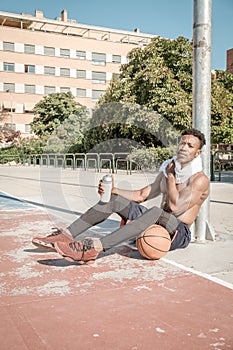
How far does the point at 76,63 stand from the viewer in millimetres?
60562

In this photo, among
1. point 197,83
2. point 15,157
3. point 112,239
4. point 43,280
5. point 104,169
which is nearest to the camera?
point 43,280

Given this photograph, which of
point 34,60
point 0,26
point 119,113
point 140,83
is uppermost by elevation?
point 0,26

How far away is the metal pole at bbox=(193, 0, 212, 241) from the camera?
544cm

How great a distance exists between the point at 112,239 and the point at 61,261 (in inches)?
26.4

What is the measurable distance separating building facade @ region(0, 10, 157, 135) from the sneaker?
4687cm

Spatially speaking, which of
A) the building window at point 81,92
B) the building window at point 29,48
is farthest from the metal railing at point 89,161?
the building window at point 81,92

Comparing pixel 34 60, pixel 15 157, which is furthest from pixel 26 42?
pixel 15 157

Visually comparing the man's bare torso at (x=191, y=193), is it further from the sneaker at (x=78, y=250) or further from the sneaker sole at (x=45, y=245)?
the sneaker sole at (x=45, y=245)

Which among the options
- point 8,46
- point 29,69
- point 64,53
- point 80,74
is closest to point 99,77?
point 80,74

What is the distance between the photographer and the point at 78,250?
4.17 m

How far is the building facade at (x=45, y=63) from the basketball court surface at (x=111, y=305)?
154 ft

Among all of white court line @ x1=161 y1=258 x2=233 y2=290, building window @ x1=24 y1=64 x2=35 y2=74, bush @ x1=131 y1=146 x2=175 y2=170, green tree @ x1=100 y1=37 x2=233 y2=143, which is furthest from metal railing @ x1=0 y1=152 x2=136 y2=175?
building window @ x1=24 y1=64 x2=35 y2=74

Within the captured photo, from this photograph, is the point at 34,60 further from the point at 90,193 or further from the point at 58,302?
the point at 58,302

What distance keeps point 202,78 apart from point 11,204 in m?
5.69
